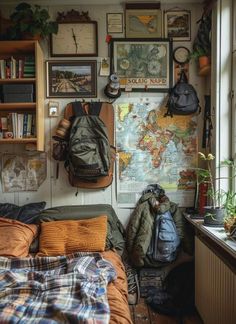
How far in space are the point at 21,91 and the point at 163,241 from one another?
5.51ft

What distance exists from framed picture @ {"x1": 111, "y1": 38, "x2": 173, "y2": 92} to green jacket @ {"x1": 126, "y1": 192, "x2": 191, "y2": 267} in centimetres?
98

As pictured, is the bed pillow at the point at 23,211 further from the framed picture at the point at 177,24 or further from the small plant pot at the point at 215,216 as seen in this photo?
the framed picture at the point at 177,24

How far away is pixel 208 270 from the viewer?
2.15 m

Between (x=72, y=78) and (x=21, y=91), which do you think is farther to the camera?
(x=72, y=78)

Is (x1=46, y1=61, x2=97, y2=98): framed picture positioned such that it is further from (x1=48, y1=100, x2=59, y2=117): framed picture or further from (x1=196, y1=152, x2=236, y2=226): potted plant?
(x1=196, y1=152, x2=236, y2=226): potted plant

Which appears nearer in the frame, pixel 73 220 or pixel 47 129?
pixel 73 220

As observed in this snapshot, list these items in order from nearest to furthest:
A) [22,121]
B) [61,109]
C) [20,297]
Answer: [20,297] → [22,121] → [61,109]

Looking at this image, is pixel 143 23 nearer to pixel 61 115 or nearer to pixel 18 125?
pixel 61 115

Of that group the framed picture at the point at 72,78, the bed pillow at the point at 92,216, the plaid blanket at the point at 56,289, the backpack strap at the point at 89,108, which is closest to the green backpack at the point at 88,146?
the backpack strap at the point at 89,108

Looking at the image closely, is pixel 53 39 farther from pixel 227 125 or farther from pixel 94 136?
pixel 227 125

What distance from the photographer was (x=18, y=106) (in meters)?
2.59

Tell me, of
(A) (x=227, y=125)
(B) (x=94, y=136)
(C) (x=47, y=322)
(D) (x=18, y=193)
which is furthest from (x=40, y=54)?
(C) (x=47, y=322)

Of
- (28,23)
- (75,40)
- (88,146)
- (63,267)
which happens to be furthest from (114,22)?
(63,267)

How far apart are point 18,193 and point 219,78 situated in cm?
194
